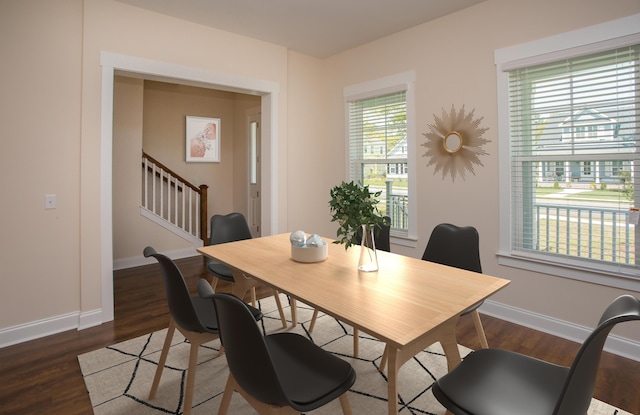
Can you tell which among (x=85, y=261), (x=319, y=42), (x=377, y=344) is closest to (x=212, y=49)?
(x=319, y=42)

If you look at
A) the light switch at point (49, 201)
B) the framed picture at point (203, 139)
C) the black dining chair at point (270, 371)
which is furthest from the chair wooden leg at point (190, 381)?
the framed picture at point (203, 139)

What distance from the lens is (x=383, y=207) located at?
426 centimetres

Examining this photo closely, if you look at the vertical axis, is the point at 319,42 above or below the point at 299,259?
above

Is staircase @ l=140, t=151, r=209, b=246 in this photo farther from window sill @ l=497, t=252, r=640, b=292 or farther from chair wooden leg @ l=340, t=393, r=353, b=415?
chair wooden leg @ l=340, t=393, r=353, b=415

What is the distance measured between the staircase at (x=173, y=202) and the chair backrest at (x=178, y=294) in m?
3.54

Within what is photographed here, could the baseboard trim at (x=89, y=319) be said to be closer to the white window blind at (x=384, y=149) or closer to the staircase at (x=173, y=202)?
the staircase at (x=173, y=202)

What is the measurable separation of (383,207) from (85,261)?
3.02 metres

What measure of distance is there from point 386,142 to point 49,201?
3.26 m

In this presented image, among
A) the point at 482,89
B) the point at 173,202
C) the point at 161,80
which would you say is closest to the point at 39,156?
the point at 161,80

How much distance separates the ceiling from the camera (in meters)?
→ 3.19

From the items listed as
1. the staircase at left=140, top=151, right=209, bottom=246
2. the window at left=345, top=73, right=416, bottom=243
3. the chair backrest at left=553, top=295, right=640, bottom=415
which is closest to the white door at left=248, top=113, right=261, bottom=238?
the staircase at left=140, top=151, right=209, bottom=246

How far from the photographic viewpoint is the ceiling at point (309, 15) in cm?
319

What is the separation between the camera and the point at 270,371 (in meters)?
1.18

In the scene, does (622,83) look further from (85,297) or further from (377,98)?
(85,297)
